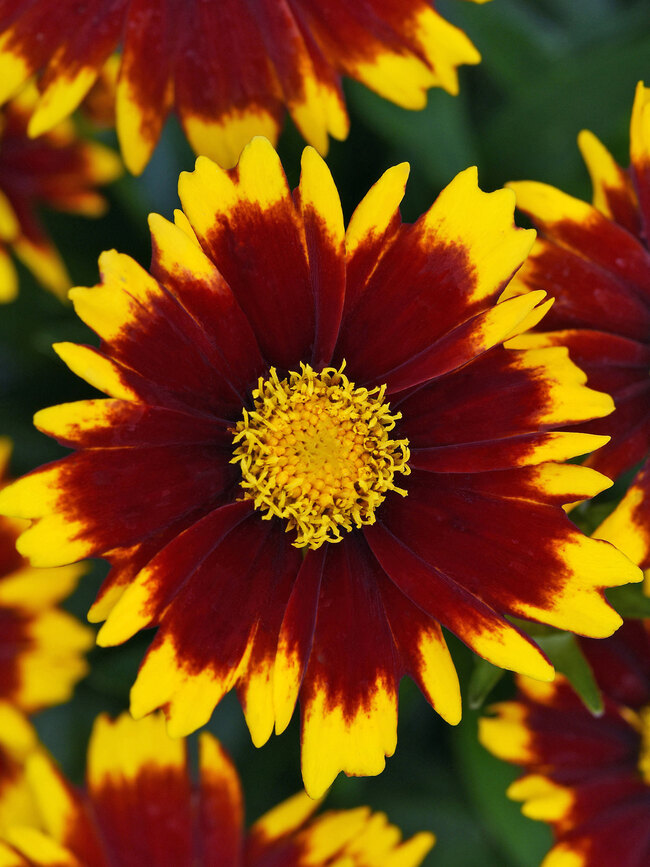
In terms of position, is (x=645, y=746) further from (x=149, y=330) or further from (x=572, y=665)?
(x=149, y=330)

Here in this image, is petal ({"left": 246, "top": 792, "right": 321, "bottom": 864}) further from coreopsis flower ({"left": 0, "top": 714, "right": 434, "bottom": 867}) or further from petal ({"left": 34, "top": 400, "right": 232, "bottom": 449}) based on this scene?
petal ({"left": 34, "top": 400, "right": 232, "bottom": 449})

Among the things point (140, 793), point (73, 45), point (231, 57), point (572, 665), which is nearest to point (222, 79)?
point (231, 57)

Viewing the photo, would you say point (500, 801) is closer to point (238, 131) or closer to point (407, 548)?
point (407, 548)

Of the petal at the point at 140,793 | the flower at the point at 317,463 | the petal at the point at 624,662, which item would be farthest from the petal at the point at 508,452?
the petal at the point at 140,793

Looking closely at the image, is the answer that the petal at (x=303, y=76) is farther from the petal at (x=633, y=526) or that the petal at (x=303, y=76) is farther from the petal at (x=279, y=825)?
the petal at (x=279, y=825)

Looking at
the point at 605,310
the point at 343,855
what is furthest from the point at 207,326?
the point at 343,855

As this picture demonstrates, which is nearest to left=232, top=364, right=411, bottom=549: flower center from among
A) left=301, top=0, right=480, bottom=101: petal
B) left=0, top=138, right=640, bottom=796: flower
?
left=0, top=138, right=640, bottom=796: flower
